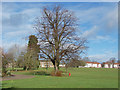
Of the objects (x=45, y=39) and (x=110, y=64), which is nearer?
(x=45, y=39)

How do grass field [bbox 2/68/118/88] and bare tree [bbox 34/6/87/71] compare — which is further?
bare tree [bbox 34/6/87/71]

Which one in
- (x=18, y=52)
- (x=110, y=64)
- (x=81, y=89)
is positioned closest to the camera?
(x=81, y=89)

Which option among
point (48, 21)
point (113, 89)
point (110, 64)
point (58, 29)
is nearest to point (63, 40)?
point (58, 29)

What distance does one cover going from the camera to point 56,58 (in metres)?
33.1

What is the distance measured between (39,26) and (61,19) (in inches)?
187

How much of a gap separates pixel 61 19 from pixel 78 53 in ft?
25.6

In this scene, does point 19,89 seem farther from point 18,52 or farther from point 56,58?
point 18,52

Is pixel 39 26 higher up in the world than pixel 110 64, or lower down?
higher up

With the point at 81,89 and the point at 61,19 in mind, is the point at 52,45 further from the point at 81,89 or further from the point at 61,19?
the point at 81,89

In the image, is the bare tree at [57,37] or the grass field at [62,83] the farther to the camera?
the bare tree at [57,37]

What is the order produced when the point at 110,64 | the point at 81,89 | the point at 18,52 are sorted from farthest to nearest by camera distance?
1. the point at 110,64
2. the point at 18,52
3. the point at 81,89

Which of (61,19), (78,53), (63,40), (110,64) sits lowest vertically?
(110,64)

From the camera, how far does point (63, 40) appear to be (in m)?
34.3

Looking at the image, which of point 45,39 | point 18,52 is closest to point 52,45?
point 45,39
